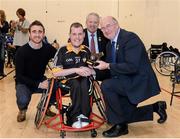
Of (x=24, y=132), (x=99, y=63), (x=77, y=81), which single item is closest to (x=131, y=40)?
(x=99, y=63)

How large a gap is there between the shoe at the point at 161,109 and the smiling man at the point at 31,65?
1144mm

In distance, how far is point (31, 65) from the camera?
3615 mm

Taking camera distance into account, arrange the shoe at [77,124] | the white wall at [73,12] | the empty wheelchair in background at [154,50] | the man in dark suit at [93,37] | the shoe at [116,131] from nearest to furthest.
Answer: the shoe at [77,124] → the shoe at [116,131] → the man in dark suit at [93,37] → the empty wheelchair in background at [154,50] → the white wall at [73,12]

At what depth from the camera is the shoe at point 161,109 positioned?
3.50m

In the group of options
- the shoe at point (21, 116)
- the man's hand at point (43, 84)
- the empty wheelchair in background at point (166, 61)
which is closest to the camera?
the man's hand at point (43, 84)

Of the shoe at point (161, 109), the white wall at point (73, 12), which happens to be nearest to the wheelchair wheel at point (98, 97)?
the shoe at point (161, 109)

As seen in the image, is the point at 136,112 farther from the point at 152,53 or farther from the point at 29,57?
the point at 152,53

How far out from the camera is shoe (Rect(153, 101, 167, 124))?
3.50 m

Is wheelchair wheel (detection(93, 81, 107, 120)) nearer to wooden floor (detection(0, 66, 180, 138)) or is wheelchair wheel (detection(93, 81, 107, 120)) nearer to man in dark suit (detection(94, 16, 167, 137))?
man in dark suit (detection(94, 16, 167, 137))

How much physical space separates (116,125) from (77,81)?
55 centimetres

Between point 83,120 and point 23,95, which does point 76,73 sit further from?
point 23,95

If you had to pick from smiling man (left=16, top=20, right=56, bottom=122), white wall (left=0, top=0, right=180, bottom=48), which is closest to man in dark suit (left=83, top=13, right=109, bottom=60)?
smiling man (left=16, top=20, right=56, bottom=122)

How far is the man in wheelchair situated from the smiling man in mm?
349

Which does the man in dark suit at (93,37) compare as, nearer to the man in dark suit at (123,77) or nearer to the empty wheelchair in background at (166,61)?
the man in dark suit at (123,77)
